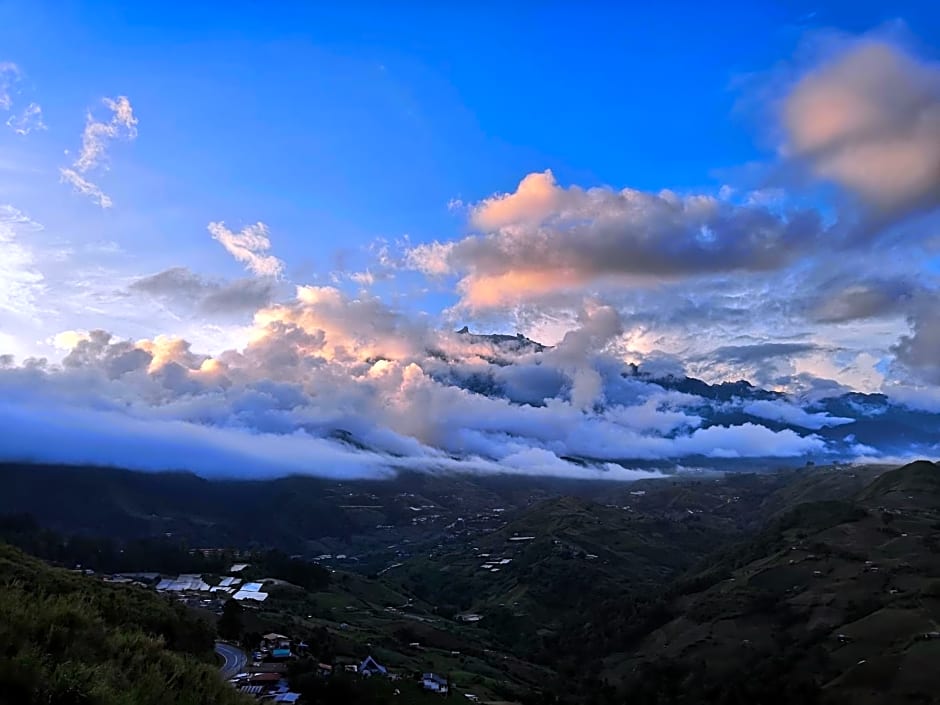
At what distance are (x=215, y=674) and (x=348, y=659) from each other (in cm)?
11285

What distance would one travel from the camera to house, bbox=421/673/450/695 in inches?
4509

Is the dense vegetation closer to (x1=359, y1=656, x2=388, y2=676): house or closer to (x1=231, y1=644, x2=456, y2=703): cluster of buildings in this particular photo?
(x1=231, y1=644, x2=456, y2=703): cluster of buildings

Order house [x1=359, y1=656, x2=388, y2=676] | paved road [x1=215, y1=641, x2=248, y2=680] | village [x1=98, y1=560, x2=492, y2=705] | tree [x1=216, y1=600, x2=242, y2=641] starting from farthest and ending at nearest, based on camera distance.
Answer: tree [x1=216, y1=600, x2=242, y2=641]
house [x1=359, y1=656, x2=388, y2=676]
paved road [x1=215, y1=641, x2=248, y2=680]
village [x1=98, y1=560, x2=492, y2=705]

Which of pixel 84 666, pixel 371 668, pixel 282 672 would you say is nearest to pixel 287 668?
pixel 282 672

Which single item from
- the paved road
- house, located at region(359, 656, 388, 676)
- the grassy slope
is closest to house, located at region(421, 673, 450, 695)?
house, located at region(359, 656, 388, 676)

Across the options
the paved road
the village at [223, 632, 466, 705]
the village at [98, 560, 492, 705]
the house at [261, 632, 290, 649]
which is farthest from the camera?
the house at [261, 632, 290, 649]

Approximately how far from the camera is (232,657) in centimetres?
9600

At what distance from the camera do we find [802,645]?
152 metres

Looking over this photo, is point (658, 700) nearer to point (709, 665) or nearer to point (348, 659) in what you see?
point (709, 665)

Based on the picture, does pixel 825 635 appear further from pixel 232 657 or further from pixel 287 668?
pixel 232 657

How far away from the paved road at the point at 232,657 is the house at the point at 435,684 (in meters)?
30.8

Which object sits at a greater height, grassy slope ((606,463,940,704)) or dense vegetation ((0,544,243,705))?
dense vegetation ((0,544,243,705))

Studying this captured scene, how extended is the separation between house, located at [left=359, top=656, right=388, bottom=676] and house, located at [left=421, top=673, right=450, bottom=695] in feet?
23.1

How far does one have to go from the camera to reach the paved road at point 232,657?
3330 inches
